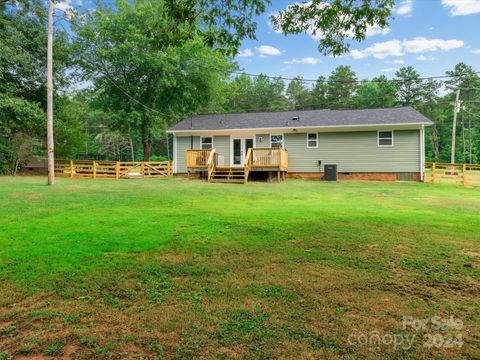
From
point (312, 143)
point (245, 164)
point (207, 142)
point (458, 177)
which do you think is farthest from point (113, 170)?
point (458, 177)

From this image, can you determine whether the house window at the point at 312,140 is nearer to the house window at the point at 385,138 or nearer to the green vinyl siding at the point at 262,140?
the green vinyl siding at the point at 262,140

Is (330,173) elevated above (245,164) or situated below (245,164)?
below

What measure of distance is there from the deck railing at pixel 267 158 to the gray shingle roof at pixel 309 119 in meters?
2.43

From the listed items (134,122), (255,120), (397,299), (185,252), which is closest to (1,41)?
(134,122)

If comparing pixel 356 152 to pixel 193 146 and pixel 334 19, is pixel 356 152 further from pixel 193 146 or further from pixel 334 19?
pixel 334 19

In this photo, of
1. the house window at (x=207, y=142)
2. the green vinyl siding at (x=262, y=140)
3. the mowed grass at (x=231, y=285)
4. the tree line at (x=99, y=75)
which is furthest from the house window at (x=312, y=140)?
the mowed grass at (x=231, y=285)

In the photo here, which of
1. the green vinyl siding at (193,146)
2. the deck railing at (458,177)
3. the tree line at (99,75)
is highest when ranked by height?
the tree line at (99,75)

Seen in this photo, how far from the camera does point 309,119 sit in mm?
17766

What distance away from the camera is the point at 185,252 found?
13.2 feet

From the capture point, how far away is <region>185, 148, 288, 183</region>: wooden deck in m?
15.2

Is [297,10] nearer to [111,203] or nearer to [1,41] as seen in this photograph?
[111,203]

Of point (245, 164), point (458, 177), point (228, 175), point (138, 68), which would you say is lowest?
point (458, 177)

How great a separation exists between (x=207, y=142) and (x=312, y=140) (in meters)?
6.04

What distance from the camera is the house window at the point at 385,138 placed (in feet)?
53.4
